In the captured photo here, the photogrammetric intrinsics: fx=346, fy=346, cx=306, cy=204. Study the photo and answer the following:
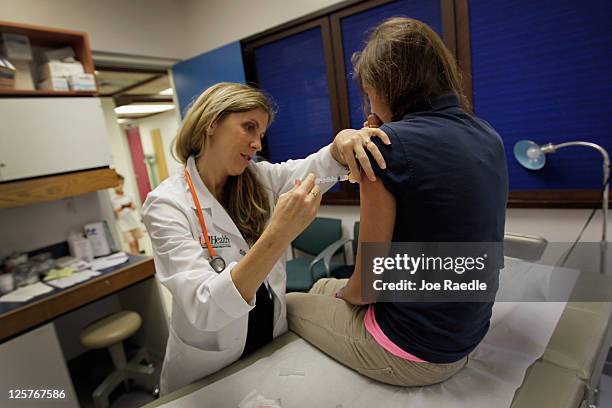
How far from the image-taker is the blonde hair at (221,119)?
108cm

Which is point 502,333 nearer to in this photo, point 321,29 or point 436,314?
point 436,314

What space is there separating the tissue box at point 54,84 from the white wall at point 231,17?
1.38 meters

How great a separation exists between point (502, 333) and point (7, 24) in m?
2.77

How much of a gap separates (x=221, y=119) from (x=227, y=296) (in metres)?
0.58

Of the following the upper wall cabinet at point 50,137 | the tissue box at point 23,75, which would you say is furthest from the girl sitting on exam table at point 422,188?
the tissue box at point 23,75

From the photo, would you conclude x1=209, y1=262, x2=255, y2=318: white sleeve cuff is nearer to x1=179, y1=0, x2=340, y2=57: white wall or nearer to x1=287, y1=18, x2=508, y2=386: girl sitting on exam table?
x1=287, y1=18, x2=508, y2=386: girl sitting on exam table

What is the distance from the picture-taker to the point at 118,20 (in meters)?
2.80

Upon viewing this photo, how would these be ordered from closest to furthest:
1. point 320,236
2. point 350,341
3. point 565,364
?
point 565,364
point 350,341
point 320,236

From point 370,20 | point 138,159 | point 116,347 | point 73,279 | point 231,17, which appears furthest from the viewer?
point 138,159

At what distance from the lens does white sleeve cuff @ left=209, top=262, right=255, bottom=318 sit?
766 mm

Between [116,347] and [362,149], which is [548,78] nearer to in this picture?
[362,149]

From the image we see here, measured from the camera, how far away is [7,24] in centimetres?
190

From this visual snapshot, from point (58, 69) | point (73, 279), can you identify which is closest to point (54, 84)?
point (58, 69)

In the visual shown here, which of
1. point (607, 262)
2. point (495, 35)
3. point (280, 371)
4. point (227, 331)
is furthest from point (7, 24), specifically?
point (607, 262)
